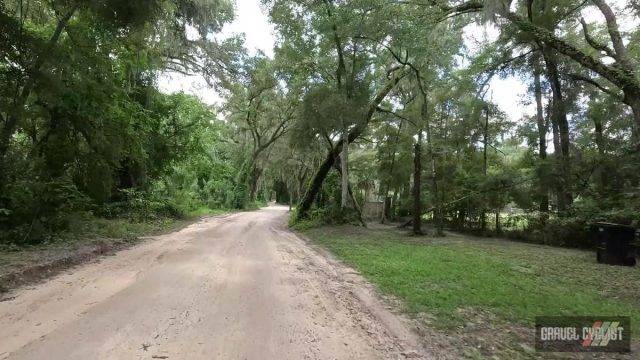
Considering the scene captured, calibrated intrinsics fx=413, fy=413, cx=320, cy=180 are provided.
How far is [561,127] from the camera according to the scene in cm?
1644

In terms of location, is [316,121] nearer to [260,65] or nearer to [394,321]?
[260,65]

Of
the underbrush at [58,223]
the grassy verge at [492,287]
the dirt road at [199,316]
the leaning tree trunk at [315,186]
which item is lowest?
the dirt road at [199,316]

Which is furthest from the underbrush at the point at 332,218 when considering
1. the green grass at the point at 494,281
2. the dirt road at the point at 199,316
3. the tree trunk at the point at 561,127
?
the dirt road at the point at 199,316

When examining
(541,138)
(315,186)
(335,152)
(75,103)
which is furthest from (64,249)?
(541,138)

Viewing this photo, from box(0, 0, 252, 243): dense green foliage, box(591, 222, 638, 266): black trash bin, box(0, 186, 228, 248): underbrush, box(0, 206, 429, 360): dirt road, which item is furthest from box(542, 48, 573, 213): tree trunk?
box(0, 186, 228, 248): underbrush

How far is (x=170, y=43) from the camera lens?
14445 mm

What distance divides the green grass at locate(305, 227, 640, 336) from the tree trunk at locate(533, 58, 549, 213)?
437cm

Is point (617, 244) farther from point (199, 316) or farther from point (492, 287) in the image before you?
point (199, 316)

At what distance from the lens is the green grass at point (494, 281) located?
5605 mm

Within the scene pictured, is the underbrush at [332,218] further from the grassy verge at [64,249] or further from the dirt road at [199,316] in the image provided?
the dirt road at [199,316]

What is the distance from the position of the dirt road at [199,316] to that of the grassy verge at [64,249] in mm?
356

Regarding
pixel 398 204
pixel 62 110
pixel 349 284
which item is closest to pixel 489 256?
pixel 349 284

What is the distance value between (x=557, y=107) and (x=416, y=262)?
11430 mm

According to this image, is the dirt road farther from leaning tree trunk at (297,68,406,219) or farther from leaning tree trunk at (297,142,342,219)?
leaning tree trunk at (297,142,342,219)
